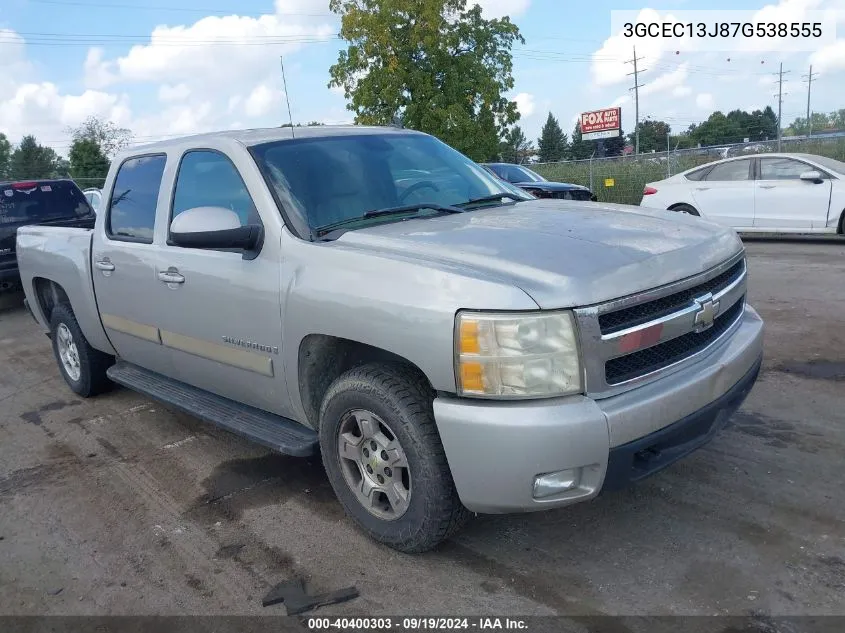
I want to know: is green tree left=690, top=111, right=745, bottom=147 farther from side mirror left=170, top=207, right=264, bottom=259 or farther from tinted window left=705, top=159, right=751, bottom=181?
side mirror left=170, top=207, right=264, bottom=259

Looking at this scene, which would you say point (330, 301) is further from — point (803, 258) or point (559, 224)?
point (803, 258)

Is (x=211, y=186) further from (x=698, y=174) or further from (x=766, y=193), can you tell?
(x=698, y=174)

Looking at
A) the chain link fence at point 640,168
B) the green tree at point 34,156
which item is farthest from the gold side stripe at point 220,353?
the green tree at point 34,156

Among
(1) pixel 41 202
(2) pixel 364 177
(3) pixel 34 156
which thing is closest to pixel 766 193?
(2) pixel 364 177

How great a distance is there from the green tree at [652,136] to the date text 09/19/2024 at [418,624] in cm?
8666

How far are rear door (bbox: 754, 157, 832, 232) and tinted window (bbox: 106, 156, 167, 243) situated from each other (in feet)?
33.1

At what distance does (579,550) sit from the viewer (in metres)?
3.18

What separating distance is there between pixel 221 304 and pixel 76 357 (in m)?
2.71

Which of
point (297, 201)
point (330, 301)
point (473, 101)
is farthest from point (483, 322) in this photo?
point (473, 101)

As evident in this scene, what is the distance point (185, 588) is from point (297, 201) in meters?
1.81

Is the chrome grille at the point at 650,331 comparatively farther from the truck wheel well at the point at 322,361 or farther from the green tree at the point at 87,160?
the green tree at the point at 87,160

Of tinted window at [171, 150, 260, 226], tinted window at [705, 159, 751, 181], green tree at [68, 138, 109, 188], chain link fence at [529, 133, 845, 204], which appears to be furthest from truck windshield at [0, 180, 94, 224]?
green tree at [68, 138, 109, 188]

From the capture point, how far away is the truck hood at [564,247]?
2695 millimetres

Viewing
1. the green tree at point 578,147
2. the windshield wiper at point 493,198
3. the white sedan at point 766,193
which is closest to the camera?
the windshield wiper at point 493,198
